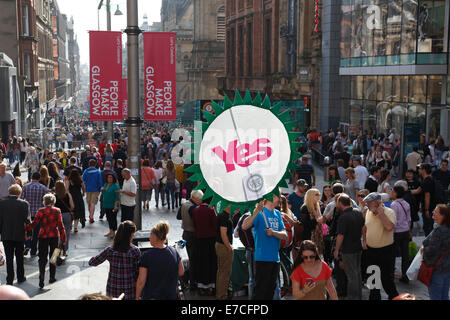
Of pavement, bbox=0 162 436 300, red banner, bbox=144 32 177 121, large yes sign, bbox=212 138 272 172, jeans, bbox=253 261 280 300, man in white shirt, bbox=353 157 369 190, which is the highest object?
red banner, bbox=144 32 177 121

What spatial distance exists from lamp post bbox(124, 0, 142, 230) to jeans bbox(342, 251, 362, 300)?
15.5 ft

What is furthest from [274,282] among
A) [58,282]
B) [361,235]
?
[58,282]

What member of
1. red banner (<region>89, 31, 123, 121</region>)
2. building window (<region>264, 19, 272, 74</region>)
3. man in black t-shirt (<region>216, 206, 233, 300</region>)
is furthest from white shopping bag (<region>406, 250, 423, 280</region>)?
building window (<region>264, 19, 272, 74</region>)

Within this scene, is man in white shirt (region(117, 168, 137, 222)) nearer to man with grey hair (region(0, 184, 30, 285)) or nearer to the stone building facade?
man with grey hair (region(0, 184, 30, 285))

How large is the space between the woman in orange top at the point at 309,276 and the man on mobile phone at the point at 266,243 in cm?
124

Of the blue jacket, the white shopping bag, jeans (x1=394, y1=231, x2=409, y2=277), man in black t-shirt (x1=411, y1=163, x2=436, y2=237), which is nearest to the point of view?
the white shopping bag

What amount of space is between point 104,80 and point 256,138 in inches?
335

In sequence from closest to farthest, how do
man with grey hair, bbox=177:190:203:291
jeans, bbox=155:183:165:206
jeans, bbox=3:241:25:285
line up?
man with grey hair, bbox=177:190:203:291 < jeans, bbox=3:241:25:285 < jeans, bbox=155:183:165:206

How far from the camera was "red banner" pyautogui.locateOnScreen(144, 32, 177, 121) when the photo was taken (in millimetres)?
13227

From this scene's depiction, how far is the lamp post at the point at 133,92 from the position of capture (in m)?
11.9

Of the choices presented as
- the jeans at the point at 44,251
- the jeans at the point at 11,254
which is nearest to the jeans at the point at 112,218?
the jeans at the point at 44,251

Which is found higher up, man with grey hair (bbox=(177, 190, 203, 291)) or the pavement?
man with grey hair (bbox=(177, 190, 203, 291))
